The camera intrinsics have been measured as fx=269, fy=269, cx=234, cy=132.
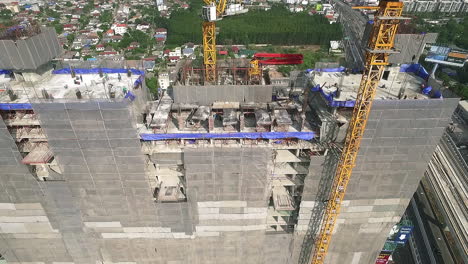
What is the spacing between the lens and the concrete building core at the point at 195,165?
77.7 ft

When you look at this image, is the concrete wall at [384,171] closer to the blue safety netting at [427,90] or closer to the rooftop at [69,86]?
the blue safety netting at [427,90]

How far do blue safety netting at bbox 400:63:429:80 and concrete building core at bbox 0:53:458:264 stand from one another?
0.74 metres

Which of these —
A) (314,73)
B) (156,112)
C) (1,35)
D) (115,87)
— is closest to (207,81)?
(156,112)

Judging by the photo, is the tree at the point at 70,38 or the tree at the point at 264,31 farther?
the tree at the point at 264,31

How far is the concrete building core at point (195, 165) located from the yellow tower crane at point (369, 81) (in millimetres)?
979

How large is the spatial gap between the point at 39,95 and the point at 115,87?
→ 6.85m

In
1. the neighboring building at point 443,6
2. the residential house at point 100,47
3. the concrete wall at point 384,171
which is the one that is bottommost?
the residential house at point 100,47

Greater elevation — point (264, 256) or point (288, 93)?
point (288, 93)

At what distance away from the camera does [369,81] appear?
22.7 m

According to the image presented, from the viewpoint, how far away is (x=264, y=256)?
32500 mm

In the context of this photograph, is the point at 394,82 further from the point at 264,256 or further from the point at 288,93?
the point at 264,256

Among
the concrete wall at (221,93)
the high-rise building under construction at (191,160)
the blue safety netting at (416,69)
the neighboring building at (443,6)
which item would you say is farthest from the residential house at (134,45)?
the neighboring building at (443,6)

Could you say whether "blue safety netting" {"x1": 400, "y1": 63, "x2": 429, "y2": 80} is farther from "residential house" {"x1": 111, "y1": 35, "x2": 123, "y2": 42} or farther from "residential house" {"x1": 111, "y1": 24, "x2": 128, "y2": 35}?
"residential house" {"x1": 111, "y1": 24, "x2": 128, "y2": 35}

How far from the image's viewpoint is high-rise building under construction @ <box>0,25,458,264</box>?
23.8 metres
